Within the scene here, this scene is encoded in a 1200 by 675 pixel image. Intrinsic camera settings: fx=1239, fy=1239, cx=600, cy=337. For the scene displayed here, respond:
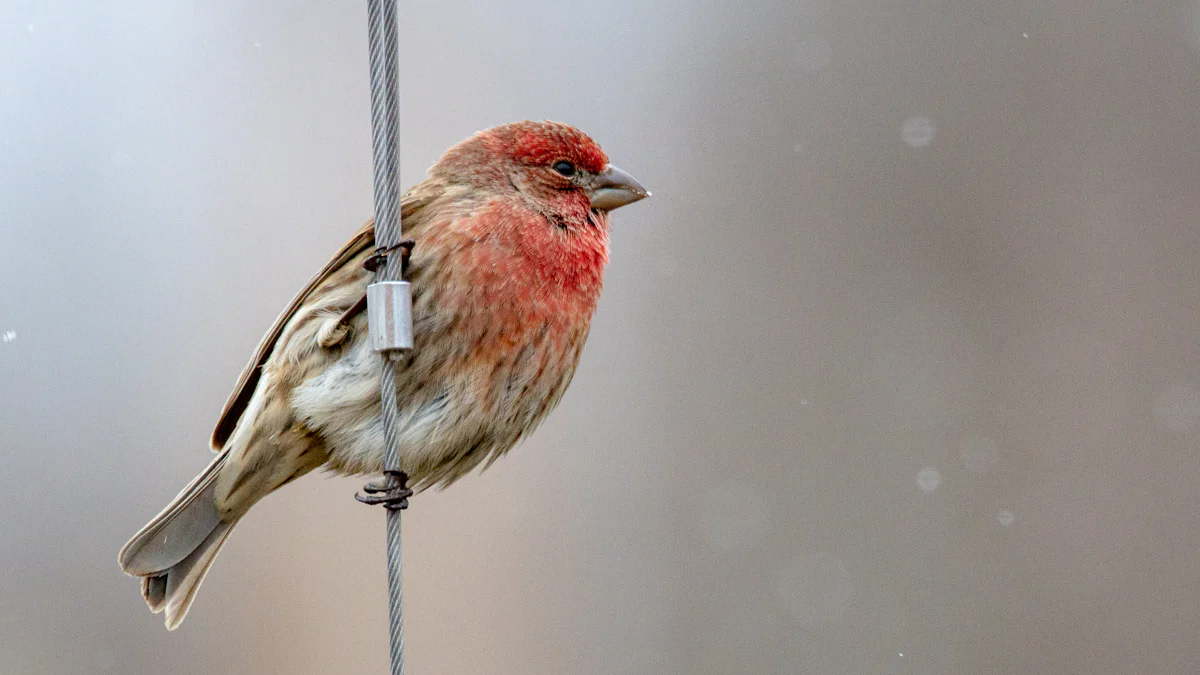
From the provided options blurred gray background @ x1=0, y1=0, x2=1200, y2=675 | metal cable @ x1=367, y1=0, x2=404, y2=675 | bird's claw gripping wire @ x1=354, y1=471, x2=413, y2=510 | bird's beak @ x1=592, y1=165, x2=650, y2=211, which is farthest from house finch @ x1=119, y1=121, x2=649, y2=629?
blurred gray background @ x1=0, y1=0, x2=1200, y2=675

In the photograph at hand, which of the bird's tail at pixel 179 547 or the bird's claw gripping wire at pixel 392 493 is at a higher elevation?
the bird's claw gripping wire at pixel 392 493

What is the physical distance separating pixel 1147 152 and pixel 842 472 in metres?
2.55

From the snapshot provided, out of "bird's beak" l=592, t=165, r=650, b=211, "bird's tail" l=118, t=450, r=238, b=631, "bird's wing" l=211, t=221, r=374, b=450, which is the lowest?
"bird's tail" l=118, t=450, r=238, b=631

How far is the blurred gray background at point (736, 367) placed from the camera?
692 cm

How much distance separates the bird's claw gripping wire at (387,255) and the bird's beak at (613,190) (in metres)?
0.65

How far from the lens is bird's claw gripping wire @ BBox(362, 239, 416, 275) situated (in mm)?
2826

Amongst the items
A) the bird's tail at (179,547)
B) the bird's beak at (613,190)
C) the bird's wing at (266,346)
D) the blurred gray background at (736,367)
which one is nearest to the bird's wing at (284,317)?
the bird's wing at (266,346)

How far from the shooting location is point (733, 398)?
7.84 meters

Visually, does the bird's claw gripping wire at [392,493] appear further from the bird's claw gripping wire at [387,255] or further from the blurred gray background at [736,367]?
the blurred gray background at [736,367]

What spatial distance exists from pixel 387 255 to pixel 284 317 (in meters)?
0.83

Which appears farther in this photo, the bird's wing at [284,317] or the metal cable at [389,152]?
the bird's wing at [284,317]

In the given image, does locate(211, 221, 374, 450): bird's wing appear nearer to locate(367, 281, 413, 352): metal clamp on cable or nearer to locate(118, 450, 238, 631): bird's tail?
locate(118, 450, 238, 631): bird's tail

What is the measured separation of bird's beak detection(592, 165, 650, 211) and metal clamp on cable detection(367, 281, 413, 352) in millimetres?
973

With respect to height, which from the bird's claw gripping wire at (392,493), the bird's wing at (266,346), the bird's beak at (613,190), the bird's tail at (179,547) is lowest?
the bird's tail at (179,547)
